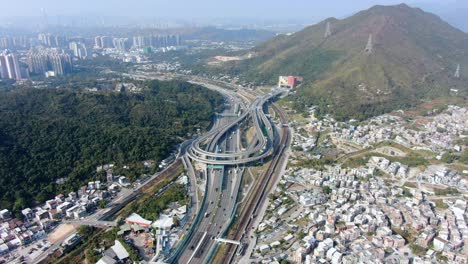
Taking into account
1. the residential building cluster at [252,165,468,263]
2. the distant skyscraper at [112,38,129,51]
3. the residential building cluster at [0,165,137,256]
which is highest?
the distant skyscraper at [112,38,129,51]

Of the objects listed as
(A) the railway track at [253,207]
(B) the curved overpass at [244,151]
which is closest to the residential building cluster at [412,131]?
(B) the curved overpass at [244,151]

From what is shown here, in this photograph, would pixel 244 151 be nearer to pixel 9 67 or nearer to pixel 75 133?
pixel 75 133

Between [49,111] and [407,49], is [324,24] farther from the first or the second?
[49,111]

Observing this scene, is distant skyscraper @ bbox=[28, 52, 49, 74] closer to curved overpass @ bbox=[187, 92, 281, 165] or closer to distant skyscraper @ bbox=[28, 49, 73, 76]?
distant skyscraper @ bbox=[28, 49, 73, 76]

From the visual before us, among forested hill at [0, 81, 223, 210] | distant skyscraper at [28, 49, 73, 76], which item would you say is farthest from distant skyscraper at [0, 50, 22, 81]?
forested hill at [0, 81, 223, 210]

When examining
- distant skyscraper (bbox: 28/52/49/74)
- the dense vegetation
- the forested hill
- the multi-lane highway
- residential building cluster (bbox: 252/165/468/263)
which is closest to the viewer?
residential building cluster (bbox: 252/165/468/263)

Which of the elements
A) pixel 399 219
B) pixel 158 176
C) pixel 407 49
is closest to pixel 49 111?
pixel 158 176

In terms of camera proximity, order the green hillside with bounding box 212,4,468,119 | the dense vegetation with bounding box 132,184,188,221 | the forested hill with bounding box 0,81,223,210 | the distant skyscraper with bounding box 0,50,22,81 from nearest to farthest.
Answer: the dense vegetation with bounding box 132,184,188,221 → the forested hill with bounding box 0,81,223,210 → the green hillside with bounding box 212,4,468,119 → the distant skyscraper with bounding box 0,50,22,81
